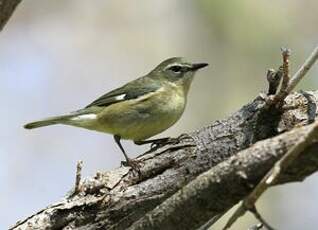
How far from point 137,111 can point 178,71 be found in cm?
76

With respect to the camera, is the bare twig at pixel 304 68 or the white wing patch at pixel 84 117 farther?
the white wing patch at pixel 84 117

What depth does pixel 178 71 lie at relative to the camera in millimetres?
5949

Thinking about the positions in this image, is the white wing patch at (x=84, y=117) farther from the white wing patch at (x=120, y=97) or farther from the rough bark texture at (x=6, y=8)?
the rough bark texture at (x=6, y=8)

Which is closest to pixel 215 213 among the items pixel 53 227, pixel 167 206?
pixel 167 206

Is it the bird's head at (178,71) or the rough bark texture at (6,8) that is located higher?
the rough bark texture at (6,8)

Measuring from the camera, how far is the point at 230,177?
7.64 feet

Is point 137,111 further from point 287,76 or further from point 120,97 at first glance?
point 287,76

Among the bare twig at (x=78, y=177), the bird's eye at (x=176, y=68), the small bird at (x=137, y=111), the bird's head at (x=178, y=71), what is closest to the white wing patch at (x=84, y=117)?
the small bird at (x=137, y=111)

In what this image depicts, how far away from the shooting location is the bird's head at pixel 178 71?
5.83 m

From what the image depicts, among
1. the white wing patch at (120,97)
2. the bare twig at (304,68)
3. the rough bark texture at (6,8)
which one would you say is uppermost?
the rough bark texture at (6,8)

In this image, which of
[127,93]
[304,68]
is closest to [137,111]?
[127,93]

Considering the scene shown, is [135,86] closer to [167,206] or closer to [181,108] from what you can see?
[181,108]

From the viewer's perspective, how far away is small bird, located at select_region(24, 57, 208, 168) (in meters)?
5.19

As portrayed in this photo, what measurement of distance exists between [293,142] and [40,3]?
7.48 m
